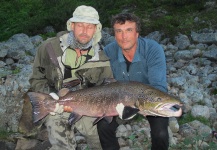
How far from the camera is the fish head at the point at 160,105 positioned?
4523 millimetres

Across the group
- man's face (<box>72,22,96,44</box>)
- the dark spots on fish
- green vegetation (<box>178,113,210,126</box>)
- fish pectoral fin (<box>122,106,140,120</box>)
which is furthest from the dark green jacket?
green vegetation (<box>178,113,210,126</box>)

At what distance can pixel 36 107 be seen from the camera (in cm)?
517

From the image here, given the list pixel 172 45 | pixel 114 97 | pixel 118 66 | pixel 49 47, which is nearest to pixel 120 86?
pixel 114 97

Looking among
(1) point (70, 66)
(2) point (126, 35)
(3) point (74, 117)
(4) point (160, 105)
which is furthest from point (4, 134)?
(4) point (160, 105)

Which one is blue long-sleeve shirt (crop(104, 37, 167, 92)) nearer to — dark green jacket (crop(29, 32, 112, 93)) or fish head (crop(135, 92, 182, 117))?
dark green jacket (crop(29, 32, 112, 93))

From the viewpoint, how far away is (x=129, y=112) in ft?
15.6

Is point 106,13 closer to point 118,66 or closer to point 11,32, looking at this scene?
point 11,32

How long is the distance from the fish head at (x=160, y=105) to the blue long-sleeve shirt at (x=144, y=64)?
0.60 meters

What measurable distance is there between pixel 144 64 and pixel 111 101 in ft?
3.00

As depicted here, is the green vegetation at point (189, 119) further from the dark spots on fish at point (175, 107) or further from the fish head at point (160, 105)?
the fish head at point (160, 105)

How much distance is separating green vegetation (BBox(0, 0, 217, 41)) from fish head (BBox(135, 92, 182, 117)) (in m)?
9.15

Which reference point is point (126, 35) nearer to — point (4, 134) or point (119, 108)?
point (119, 108)

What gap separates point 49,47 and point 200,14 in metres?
11.3

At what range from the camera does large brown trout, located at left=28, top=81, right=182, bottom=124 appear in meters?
4.69
